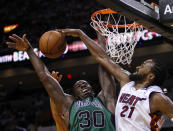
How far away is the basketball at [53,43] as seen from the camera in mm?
3002

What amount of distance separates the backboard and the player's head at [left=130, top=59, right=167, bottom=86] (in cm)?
69

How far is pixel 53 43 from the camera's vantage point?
9.74ft

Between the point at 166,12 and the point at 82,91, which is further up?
the point at 166,12

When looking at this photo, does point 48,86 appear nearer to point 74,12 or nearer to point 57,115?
point 57,115

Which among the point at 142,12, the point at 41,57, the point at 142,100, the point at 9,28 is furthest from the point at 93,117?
the point at 9,28

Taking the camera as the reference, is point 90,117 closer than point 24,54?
Yes

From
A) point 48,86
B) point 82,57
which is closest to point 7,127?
point 82,57

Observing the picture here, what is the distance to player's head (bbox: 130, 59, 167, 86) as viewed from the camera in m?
2.44

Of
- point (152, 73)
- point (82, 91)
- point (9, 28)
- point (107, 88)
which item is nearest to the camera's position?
point (152, 73)

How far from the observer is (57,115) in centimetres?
319

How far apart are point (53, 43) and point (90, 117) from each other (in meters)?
0.75

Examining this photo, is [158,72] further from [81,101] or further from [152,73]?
[81,101]

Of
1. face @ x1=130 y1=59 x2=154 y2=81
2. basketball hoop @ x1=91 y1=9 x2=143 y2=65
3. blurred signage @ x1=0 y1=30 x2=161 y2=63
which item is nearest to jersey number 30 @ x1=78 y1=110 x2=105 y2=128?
face @ x1=130 y1=59 x2=154 y2=81

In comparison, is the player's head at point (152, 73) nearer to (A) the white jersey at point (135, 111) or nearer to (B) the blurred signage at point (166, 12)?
(A) the white jersey at point (135, 111)
